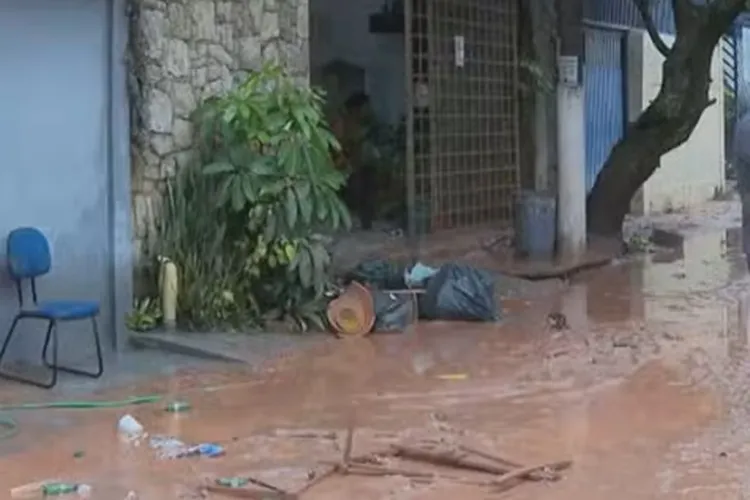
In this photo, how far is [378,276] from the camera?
11.2 meters

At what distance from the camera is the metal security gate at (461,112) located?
1530cm

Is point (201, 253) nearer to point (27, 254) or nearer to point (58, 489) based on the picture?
point (27, 254)

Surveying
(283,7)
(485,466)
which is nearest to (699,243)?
(283,7)

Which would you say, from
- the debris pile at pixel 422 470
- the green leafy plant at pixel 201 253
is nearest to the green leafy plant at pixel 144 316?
the green leafy plant at pixel 201 253

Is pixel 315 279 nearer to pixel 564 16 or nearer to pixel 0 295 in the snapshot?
pixel 0 295

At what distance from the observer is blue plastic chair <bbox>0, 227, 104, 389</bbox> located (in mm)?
8375

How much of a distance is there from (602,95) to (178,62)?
33.8 ft

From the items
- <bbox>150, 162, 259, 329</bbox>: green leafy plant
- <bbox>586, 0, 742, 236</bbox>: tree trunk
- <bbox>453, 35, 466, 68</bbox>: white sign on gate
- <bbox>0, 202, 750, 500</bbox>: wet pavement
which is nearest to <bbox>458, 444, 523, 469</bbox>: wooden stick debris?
<bbox>0, 202, 750, 500</bbox>: wet pavement

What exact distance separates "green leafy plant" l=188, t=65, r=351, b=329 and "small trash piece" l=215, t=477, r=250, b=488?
12.3 ft

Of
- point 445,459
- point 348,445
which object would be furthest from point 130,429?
point 445,459

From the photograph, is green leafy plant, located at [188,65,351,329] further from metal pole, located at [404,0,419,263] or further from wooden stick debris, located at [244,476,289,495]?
metal pole, located at [404,0,419,263]

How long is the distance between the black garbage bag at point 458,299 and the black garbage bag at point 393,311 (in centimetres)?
14

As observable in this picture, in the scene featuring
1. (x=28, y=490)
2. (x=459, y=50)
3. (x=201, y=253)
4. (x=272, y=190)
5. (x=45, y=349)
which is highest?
(x=459, y=50)

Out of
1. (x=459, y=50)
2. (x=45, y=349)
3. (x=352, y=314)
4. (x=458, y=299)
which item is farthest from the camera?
(x=459, y=50)
